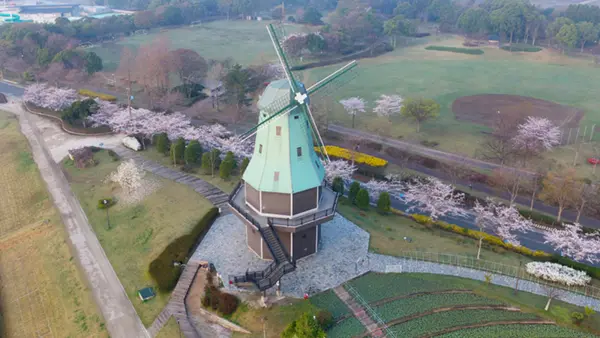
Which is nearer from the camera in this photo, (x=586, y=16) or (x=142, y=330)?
(x=142, y=330)

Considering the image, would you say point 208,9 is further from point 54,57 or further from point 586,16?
point 586,16

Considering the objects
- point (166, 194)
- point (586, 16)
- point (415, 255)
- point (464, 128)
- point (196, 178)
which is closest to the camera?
point (415, 255)

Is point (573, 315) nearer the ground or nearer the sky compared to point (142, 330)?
nearer the sky

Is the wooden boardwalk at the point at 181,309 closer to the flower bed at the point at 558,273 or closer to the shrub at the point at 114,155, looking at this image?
the flower bed at the point at 558,273

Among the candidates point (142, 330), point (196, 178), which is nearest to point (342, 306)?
point (142, 330)

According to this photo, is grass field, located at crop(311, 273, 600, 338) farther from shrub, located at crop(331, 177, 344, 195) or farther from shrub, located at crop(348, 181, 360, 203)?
shrub, located at crop(331, 177, 344, 195)

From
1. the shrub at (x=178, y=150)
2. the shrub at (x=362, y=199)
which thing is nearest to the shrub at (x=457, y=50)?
the shrub at (x=362, y=199)

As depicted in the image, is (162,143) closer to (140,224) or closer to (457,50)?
(140,224)
